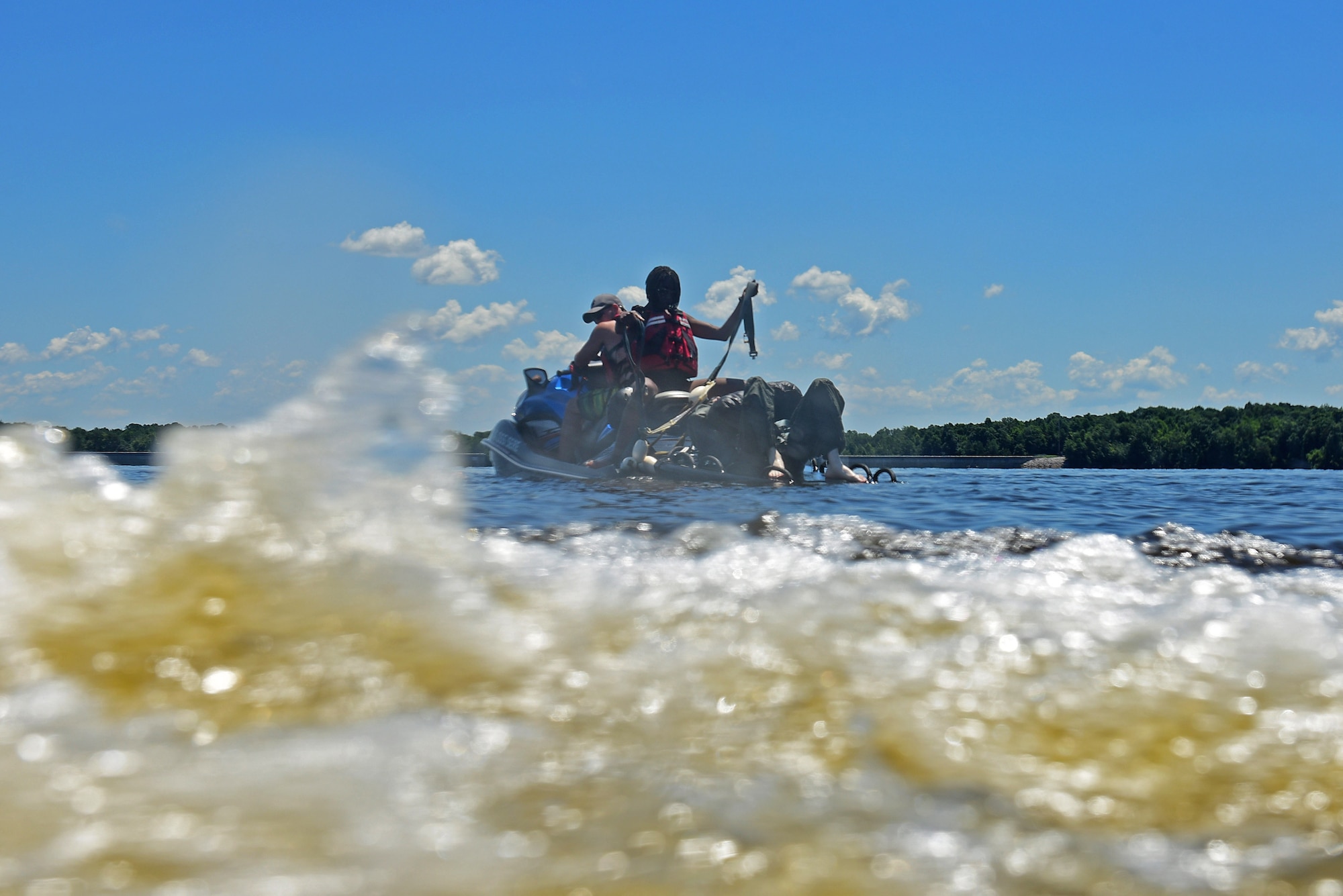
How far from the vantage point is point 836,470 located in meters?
10.4

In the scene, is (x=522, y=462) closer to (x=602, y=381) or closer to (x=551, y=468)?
(x=551, y=468)

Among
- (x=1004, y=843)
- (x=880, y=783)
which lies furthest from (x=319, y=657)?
(x=1004, y=843)

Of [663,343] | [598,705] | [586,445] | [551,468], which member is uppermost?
[663,343]

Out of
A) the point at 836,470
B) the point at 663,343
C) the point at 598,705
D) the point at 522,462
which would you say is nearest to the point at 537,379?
the point at 522,462

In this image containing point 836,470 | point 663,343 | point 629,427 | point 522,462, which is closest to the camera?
point 836,470

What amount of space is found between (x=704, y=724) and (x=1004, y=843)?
77 centimetres

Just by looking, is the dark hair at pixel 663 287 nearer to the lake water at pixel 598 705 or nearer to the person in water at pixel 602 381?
the person in water at pixel 602 381

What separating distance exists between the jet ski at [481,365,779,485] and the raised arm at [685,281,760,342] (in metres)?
1.21

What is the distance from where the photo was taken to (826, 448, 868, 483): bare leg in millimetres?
10414

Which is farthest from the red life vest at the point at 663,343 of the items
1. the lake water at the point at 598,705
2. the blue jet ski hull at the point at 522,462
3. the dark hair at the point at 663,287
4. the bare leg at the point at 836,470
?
the lake water at the point at 598,705

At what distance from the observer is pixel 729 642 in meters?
2.79

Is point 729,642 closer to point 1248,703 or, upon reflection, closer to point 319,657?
point 319,657

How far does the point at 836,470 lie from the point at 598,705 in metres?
8.44

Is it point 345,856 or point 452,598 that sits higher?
point 452,598
